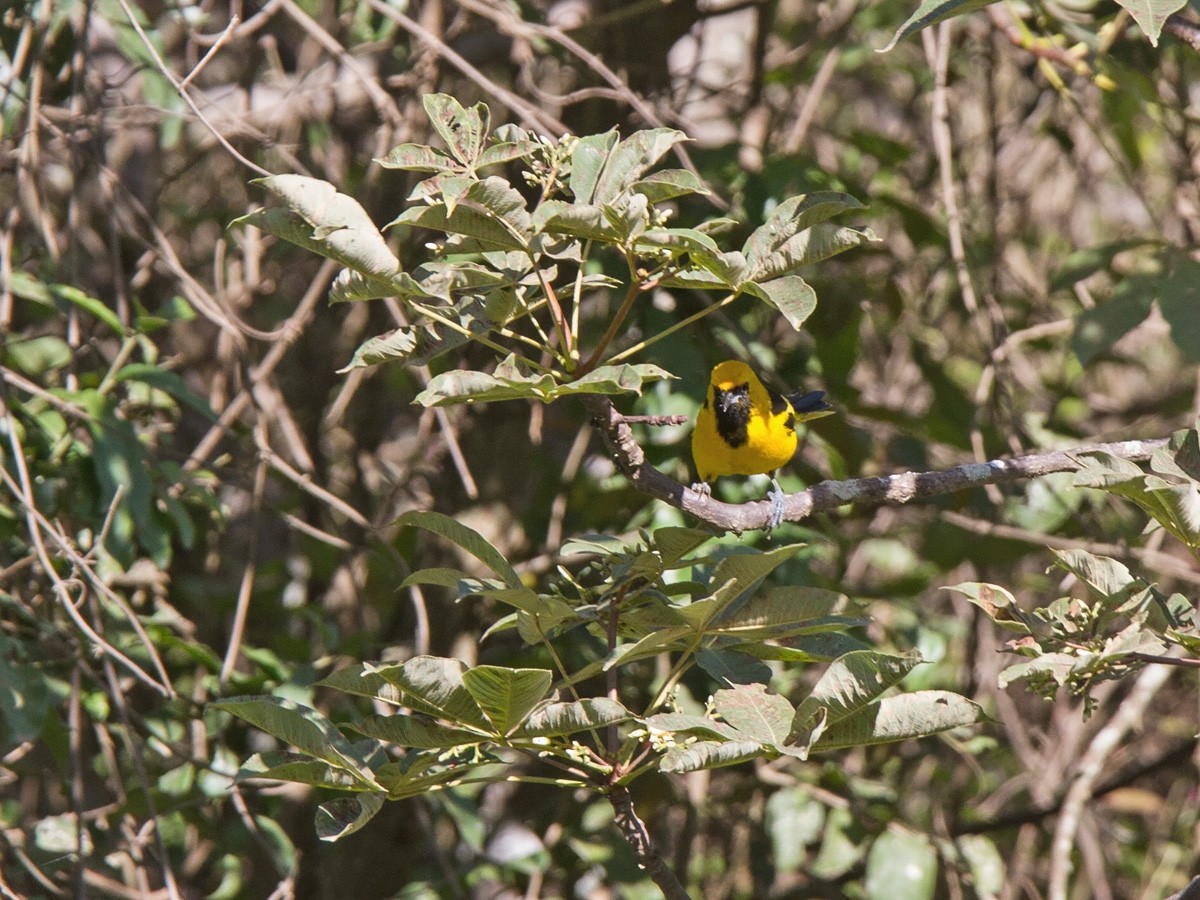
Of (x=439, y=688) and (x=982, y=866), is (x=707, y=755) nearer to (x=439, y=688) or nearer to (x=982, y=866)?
(x=439, y=688)

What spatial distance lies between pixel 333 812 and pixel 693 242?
797 millimetres

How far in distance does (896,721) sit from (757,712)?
0.17 metres

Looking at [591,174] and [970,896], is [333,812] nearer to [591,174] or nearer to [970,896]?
[591,174]

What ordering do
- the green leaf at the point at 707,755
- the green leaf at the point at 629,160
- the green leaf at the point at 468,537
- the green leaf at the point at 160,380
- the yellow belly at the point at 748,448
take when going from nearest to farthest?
the green leaf at the point at 707,755, the green leaf at the point at 629,160, the green leaf at the point at 468,537, the green leaf at the point at 160,380, the yellow belly at the point at 748,448

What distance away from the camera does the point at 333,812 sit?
5.04ft

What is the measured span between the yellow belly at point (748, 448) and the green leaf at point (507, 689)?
5.15ft

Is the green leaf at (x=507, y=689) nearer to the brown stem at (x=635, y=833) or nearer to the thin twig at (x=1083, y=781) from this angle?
the brown stem at (x=635, y=833)

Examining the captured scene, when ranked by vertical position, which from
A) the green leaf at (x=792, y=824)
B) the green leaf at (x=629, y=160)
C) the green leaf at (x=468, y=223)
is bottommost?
the green leaf at (x=792, y=824)

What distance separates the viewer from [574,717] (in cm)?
139

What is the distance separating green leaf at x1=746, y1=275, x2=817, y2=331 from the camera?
142cm

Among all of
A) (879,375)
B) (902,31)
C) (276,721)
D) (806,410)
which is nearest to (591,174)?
(902,31)

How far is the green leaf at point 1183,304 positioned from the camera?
8.72ft

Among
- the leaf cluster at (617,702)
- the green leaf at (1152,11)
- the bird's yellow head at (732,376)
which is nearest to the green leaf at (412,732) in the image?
the leaf cluster at (617,702)

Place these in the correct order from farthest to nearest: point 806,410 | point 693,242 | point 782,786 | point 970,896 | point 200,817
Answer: point 970,896, point 782,786, point 806,410, point 200,817, point 693,242
